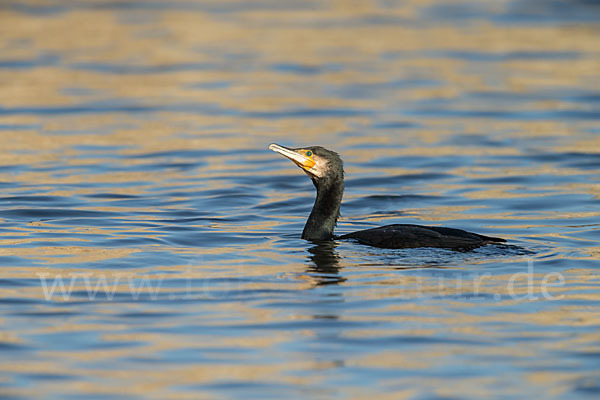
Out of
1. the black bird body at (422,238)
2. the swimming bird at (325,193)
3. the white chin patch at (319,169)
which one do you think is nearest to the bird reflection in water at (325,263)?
the swimming bird at (325,193)

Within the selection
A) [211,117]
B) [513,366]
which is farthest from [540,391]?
[211,117]

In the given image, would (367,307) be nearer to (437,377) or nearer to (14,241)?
(437,377)

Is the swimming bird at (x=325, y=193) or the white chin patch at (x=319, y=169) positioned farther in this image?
the white chin patch at (x=319, y=169)

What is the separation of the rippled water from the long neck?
0.77 feet

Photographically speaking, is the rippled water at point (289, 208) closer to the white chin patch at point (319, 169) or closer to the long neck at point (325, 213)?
the long neck at point (325, 213)

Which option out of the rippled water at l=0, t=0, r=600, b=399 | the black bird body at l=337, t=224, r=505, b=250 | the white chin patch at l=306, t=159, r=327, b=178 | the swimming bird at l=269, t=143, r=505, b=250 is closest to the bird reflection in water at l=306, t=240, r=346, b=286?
the rippled water at l=0, t=0, r=600, b=399

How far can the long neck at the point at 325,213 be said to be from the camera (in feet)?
39.6

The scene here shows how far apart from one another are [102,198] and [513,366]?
27.3 ft

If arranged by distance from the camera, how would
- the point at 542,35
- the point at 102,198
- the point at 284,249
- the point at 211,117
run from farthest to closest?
the point at 542,35 < the point at 211,117 < the point at 102,198 < the point at 284,249

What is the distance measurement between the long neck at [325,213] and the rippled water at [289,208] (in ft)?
0.77

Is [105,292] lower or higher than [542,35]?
lower

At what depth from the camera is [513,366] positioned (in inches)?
303

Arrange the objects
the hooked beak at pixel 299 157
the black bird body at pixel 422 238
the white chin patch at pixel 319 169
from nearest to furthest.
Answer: the black bird body at pixel 422 238 < the hooked beak at pixel 299 157 < the white chin patch at pixel 319 169

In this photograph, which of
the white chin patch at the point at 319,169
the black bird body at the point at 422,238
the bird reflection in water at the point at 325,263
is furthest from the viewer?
the white chin patch at the point at 319,169
